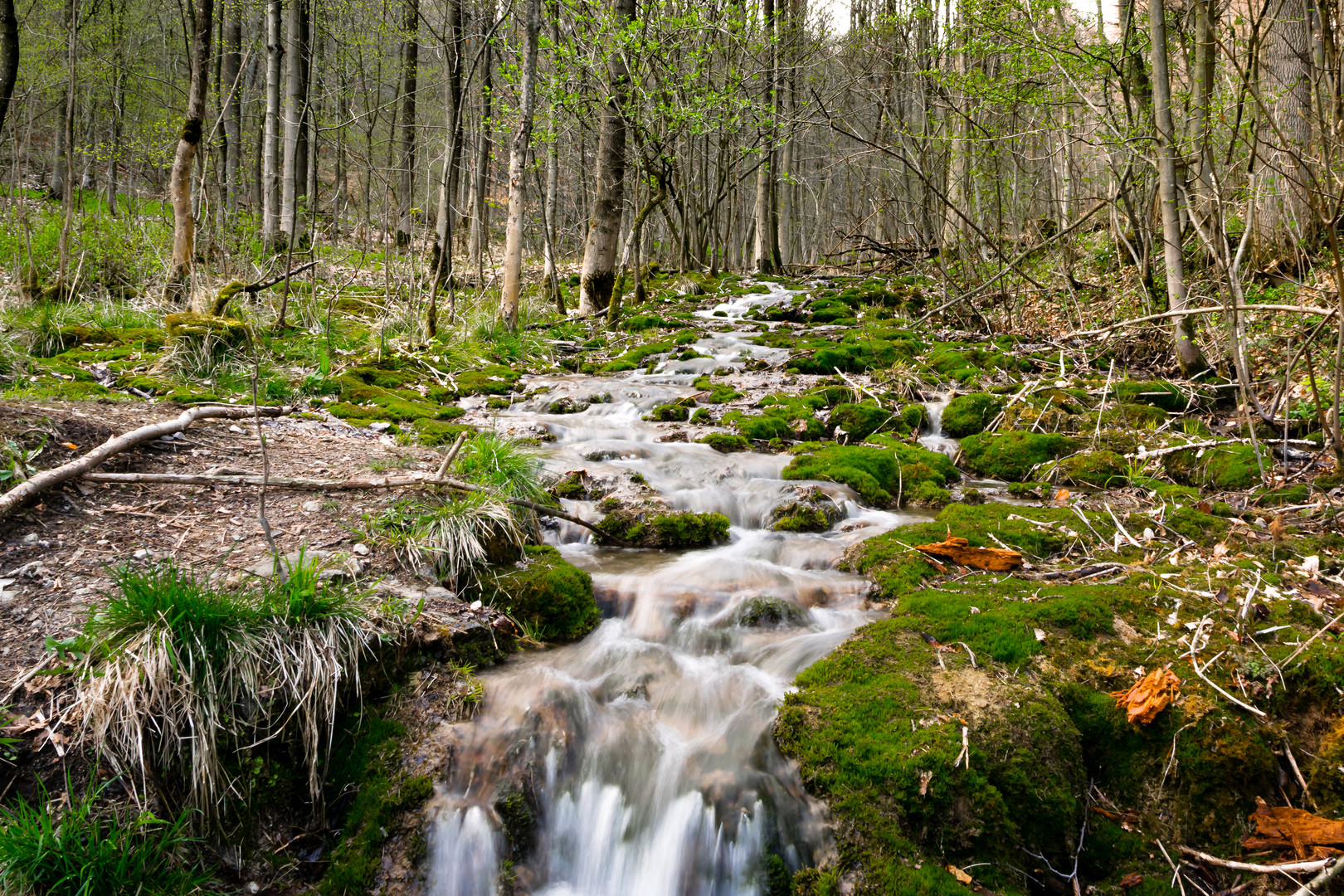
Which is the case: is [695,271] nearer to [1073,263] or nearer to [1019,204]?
[1019,204]

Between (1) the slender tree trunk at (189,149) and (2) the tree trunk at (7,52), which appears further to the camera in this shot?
(1) the slender tree trunk at (189,149)

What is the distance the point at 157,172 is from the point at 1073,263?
3246cm

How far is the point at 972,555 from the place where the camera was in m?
4.27

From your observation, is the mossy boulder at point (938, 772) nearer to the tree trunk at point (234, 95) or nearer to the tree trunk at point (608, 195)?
the tree trunk at point (608, 195)

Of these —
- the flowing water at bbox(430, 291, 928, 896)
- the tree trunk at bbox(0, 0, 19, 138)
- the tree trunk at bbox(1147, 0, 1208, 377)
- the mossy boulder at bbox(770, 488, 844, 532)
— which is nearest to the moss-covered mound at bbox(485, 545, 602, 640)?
the flowing water at bbox(430, 291, 928, 896)

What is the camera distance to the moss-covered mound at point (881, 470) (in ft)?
18.8

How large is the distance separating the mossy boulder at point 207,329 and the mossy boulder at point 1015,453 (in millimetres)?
7525

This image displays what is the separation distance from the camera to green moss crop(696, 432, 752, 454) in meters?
6.85

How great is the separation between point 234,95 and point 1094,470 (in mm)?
17625

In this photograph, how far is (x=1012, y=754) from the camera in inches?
107

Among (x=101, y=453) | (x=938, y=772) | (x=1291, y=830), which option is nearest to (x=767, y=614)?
(x=938, y=772)

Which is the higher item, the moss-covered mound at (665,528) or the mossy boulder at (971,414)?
the mossy boulder at (971,414)

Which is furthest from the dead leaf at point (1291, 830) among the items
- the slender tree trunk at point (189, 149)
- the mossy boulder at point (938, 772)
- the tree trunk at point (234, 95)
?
the tree trunk at point (234, 95)

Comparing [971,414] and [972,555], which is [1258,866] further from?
[971,414]
